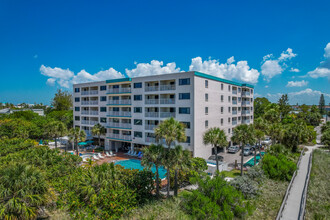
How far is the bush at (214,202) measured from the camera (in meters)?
11.8

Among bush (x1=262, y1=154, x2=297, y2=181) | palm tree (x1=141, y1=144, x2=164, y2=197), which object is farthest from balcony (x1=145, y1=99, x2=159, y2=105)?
bush (x1=262, y1=154, x2=297, y2=181)

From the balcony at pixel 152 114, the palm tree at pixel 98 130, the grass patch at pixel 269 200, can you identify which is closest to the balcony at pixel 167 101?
the balcony at pixel 152 114

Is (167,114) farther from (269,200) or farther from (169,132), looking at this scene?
(269,200)

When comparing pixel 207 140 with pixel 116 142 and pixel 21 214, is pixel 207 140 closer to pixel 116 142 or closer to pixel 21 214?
pixel 21 214

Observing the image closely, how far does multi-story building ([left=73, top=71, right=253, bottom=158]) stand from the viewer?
27.1m

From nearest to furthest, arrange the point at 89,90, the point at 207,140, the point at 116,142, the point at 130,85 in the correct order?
1. the point at 207,140
2. the point at 130,85
3. the point at 116,142
4. the point at 89,90

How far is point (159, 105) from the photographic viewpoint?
29.6 m

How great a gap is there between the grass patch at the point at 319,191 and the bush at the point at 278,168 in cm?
202

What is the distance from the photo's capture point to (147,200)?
581 inches

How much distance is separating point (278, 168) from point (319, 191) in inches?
147

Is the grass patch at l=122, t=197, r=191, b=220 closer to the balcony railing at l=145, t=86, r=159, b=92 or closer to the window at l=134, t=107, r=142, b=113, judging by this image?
the balcony railing at l=145, t=86, r=159, b=92

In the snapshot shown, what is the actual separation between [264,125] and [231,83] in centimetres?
1029

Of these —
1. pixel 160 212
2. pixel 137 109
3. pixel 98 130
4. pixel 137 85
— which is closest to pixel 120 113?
pixel 137 109

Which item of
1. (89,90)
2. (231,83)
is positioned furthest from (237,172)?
(89,90)
